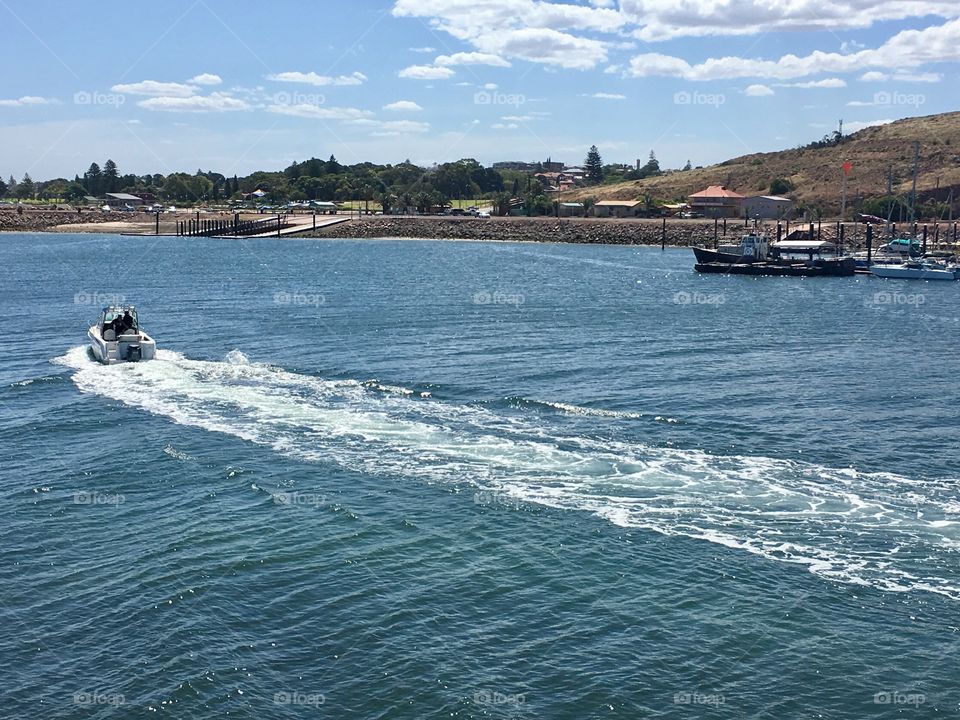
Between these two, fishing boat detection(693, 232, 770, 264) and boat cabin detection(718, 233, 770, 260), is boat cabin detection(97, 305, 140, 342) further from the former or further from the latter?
boat cabin detection(718, 233, 770, 260)

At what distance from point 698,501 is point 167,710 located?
59.3 ft

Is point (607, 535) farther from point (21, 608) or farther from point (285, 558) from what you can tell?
point (21, 608)

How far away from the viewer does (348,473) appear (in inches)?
1410

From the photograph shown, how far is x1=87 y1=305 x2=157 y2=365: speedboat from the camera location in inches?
2199

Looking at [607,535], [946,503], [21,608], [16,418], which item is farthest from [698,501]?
[16,418]

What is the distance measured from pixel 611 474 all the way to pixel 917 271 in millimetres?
106009

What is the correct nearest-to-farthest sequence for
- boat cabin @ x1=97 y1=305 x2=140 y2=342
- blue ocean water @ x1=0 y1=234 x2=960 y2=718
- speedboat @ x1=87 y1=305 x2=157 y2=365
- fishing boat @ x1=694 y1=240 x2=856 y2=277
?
blue ocean water @ x1=0 y1=234 x2=960 y2=718 → speedboat @ x1=87 y1=305 x2=157 y2=365 → boat cabin @ x1=97 y1=305 x2=140 y2=342 → fishing boat @ x1=694 y1=240 x2=856 y2=277

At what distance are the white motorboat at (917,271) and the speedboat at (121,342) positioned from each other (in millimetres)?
100465

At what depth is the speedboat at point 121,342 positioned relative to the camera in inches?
2199

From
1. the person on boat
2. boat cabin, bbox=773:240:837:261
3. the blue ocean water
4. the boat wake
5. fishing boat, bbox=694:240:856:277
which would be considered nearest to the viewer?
the blue ocean water

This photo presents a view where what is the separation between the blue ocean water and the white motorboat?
6806 centimetres

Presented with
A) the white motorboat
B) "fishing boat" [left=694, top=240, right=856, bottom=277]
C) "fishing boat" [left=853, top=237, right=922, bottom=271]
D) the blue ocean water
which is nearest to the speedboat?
the blue ocean water

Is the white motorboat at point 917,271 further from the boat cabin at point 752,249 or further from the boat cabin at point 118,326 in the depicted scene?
the boat cabin at point 118,326

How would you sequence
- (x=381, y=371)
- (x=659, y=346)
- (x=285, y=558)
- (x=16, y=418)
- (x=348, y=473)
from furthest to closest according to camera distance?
1. (x=659, y=346)
2. (x=381, y=371)
3. (x=16, y=418)
4. (x=348, y=473)
5. (x=285, y=558)
